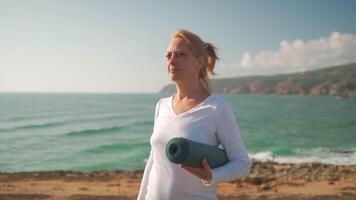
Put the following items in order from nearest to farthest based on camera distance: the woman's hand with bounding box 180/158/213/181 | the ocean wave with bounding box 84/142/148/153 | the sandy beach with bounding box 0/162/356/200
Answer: the woman's hand with bounding box 180/158/213/181 < the sandy beach with bounding box 0/162/356/200 < the ocean wave with bounding box 84/142/148/153

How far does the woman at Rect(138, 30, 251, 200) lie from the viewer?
2281 mm

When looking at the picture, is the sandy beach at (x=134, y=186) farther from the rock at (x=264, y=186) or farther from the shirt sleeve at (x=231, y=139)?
the shirt sleeve at (x=231, y=139)

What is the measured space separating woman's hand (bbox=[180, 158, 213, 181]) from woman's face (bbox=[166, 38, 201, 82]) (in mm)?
608

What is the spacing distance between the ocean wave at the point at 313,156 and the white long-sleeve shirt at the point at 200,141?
89.3ft

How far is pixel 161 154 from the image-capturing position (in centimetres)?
241

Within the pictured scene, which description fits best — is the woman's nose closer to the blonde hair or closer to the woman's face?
the woman's face

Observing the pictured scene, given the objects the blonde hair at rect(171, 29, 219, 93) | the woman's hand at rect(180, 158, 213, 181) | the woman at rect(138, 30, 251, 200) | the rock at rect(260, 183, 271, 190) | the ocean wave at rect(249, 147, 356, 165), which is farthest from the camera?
the ocean wave at rect(249, 147, 356, 165)

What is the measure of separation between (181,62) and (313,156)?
103ft

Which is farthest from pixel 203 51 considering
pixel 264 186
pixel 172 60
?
pixel 264 186

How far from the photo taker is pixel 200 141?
224 cm

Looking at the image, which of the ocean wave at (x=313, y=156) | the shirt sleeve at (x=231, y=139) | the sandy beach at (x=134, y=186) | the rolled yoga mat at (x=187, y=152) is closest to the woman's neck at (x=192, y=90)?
the shirt sleeve at (x=231, y=139)

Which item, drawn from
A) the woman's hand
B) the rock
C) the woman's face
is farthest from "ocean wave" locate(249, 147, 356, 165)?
the woman's hand

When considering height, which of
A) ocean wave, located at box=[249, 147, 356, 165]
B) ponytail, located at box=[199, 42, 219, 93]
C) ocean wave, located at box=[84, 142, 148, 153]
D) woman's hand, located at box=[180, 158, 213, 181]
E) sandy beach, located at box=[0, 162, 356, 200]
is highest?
ponytail, located at box=[199, 42, 219, 93]

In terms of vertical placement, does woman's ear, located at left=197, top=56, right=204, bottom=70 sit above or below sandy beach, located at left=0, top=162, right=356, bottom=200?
above
